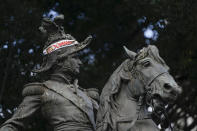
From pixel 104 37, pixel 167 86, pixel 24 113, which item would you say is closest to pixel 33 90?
pixel 24 113

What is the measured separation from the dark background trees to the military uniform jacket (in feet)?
13.7

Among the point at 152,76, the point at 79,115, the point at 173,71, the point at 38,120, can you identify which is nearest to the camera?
the point at 152,76

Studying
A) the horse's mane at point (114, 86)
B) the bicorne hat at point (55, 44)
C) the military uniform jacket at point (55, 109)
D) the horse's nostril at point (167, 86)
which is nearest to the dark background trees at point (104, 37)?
the bicorne hat at point (55, 44)

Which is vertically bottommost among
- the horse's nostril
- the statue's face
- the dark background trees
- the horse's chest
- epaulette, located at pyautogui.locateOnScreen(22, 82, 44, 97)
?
the horse's chest

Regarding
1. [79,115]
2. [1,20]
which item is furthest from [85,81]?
[79,115]

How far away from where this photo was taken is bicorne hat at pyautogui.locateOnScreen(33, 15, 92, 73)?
25.9ft

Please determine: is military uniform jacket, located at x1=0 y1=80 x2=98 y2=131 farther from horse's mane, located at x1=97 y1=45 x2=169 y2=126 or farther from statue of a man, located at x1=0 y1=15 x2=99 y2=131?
horse's mane, located at x1=97 y1=45 x2=169 y2=126

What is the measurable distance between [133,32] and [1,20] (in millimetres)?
4108

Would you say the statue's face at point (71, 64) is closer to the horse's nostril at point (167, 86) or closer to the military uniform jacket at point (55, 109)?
the military uniform jacket at point (55, 109)

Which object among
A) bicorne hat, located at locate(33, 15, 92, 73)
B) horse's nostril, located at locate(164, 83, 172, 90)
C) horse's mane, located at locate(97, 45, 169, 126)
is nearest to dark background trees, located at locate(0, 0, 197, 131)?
bicorne hat, located at locate(33, 15, 92, 73)

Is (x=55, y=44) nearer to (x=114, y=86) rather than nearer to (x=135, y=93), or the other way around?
(x=114, y=86)

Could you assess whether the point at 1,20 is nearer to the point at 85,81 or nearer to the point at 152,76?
the point at 85,81

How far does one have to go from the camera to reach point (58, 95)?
25.2 ft

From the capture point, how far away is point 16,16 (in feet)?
44.1
